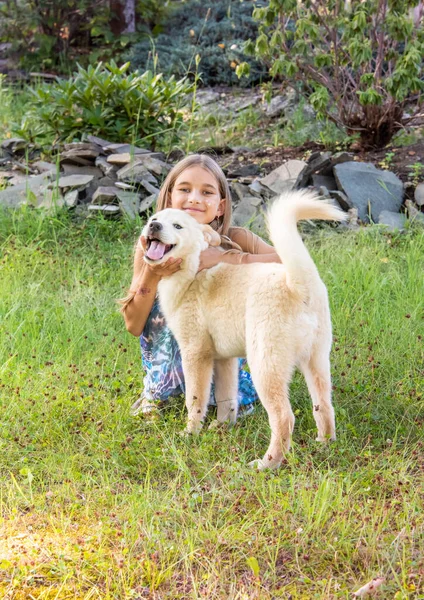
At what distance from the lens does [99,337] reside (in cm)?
449

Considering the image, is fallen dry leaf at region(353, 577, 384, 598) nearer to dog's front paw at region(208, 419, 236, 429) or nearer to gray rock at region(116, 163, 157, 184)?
dog's front paw at region(208, 419, 236, 429)

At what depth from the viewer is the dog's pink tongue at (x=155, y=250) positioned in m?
3.03

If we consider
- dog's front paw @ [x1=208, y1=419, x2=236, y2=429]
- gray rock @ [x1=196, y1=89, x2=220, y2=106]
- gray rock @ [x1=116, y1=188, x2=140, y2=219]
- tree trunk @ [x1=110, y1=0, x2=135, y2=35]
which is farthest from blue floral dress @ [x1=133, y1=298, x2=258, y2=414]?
tree trunk @ [x1=110, y1=0, x2=135, y2=35]

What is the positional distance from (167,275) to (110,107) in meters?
4.62

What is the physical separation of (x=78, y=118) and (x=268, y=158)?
2013mm

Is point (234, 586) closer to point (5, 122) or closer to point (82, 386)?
point (82, 386)

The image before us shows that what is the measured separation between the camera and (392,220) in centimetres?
621

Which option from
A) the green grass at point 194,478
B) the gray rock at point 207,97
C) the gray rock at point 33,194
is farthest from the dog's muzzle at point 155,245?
the gray rock at point 207,97

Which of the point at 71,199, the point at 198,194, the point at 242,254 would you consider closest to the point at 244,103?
the point at 71,199

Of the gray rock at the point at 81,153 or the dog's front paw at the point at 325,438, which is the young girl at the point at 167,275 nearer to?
the dog's front paw at the point at 325,438

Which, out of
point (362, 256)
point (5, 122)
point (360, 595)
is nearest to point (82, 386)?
point (360, 595)

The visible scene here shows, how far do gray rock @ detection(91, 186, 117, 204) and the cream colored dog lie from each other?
3326 mm

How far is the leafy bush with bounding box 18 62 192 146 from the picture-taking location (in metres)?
7.25

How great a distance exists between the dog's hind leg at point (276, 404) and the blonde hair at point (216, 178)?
914 millimetres
